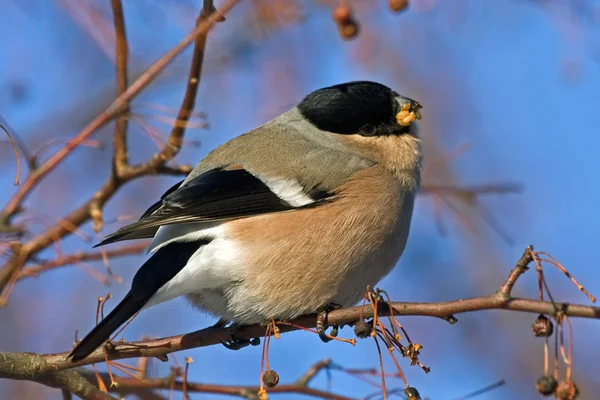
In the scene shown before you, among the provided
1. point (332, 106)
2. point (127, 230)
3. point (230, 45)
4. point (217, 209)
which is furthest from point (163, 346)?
point (230, 45)

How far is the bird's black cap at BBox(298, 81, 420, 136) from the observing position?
4.17 m

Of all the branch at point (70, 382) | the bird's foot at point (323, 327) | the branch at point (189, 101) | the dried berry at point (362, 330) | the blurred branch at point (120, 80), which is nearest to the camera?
the dried berry at point (362, 330)

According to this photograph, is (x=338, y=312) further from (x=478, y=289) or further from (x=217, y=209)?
(x=478, y=289)

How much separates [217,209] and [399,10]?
112 cm

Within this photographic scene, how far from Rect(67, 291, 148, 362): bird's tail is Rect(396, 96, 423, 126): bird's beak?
1.78 meters

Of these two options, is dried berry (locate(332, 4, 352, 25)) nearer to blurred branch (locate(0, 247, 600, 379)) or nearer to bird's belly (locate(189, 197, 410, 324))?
bird's belly (locate(189, 197, 410, 324))

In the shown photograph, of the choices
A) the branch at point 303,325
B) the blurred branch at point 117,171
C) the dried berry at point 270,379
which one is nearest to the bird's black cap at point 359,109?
the blurred branch at point 117,171

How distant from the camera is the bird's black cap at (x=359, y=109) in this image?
13.7 ft

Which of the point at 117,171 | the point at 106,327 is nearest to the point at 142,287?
the point at 106,327

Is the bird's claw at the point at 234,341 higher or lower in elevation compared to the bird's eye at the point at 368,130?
lower

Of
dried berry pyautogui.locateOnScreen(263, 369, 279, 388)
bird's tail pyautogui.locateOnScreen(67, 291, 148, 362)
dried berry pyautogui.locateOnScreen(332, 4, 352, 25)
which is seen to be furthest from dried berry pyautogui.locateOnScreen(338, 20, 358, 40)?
dried berry pyautogui.locateOnScreen(263, 369, 279, 388)

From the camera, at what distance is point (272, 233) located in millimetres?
3439

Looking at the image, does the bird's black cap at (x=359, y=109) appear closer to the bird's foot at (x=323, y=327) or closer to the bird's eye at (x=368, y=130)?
the bird's eye at (x=368, y=130)

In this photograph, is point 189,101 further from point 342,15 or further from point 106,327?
point 106,327
